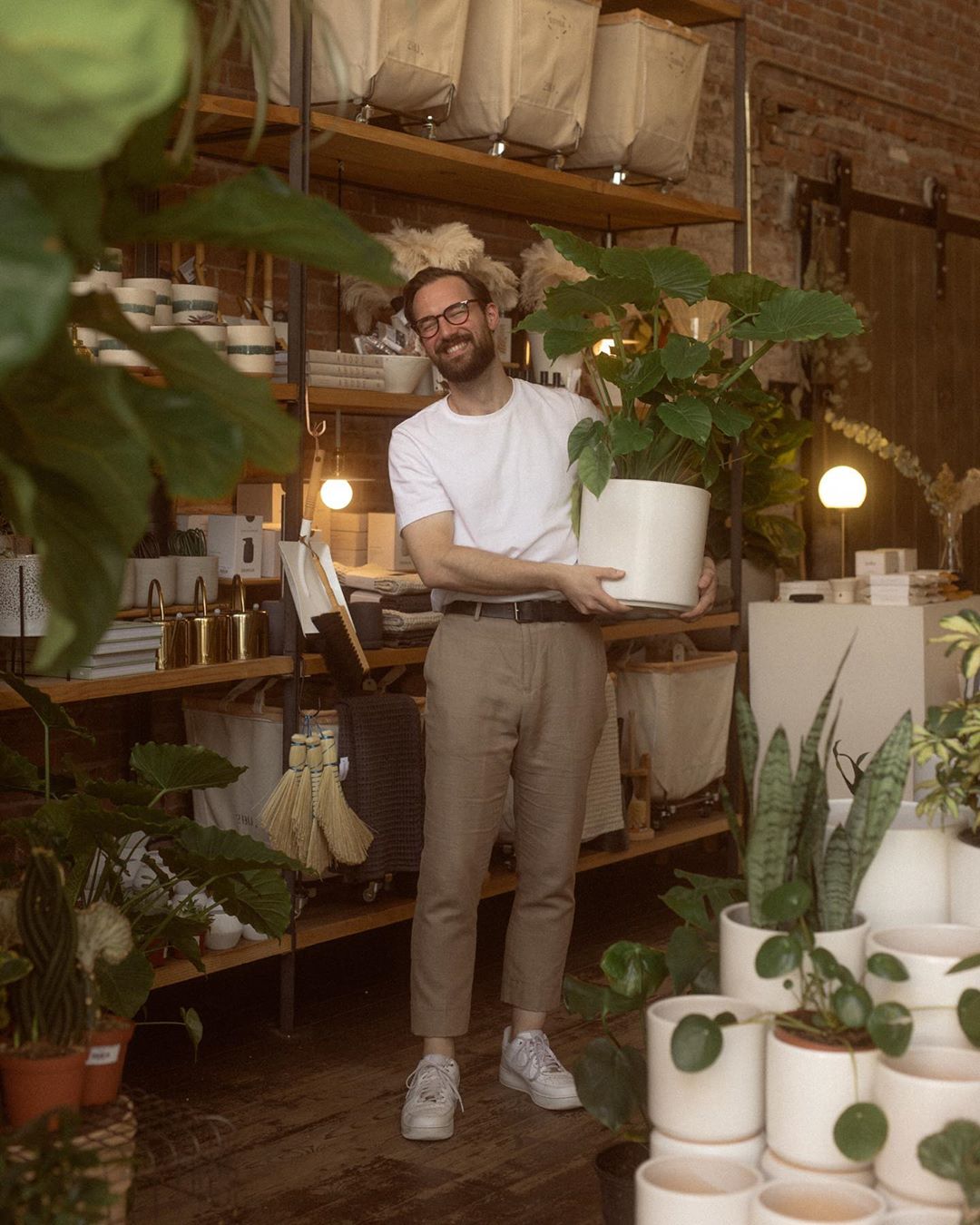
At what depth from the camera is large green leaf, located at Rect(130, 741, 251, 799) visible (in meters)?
2.70

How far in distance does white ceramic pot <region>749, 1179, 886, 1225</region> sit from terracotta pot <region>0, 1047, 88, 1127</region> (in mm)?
772

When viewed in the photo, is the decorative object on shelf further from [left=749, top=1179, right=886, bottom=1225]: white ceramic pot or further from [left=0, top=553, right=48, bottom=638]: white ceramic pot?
[left=749, top=1179, right=886, bottom=1225]: white ceramic pot

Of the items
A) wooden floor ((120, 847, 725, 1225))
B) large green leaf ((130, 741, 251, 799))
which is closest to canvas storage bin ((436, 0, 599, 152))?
large green leaf ((130, 741, 251, 799))

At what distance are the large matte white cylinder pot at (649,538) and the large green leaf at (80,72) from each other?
2332 mm

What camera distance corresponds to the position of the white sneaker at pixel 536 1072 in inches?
124

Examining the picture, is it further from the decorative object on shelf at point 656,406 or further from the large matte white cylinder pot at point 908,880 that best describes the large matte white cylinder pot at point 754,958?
the decorative object on shelf at point 656,406

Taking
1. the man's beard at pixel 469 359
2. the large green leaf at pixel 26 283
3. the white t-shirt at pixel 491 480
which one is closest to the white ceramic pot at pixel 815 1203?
the large green leaf at pixel 26 283

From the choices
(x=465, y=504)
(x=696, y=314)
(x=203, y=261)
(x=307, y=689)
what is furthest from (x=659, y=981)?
(x=696, y=314)

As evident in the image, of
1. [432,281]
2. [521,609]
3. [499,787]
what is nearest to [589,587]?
[521,609]

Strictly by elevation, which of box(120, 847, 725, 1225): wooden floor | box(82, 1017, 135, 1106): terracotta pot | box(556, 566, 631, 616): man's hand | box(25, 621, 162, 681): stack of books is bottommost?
box(120, 847, 725, 1225): wooden floor

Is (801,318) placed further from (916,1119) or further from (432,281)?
(916,1119)

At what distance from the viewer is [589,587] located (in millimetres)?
2980

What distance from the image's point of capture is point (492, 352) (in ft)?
10.5

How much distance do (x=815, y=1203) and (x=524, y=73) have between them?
11.3 feet
